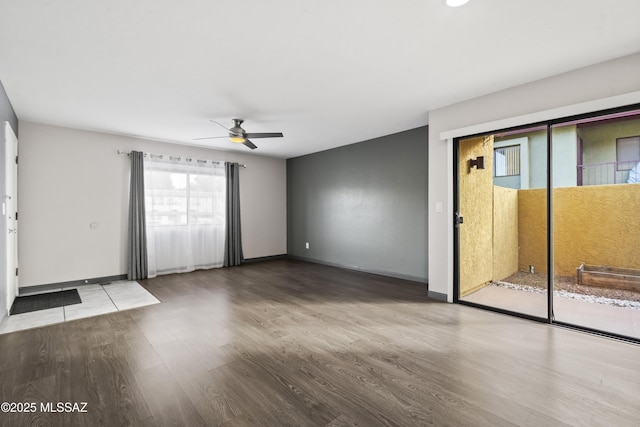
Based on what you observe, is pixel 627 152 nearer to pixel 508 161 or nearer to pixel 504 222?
pixel 508 161

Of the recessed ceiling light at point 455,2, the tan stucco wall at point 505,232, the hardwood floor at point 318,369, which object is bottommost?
the hardwood floor at point 318,369

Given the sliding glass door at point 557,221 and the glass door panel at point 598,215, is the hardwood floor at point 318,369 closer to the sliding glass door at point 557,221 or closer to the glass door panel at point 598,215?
the sliding glass door at point 557,221

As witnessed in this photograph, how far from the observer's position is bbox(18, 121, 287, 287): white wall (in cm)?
430

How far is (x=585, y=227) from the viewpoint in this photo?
4.66 metres

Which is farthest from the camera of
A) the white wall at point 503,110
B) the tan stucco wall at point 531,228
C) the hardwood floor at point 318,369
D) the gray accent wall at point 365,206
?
the tan stucco wall at point 531,228

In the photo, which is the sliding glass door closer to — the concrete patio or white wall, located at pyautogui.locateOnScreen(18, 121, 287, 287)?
the concrete patio

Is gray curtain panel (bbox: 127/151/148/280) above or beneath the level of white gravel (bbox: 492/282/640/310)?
above

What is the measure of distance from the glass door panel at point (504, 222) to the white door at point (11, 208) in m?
5.53

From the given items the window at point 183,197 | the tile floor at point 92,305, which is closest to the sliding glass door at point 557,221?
the tile floor at point 92,305

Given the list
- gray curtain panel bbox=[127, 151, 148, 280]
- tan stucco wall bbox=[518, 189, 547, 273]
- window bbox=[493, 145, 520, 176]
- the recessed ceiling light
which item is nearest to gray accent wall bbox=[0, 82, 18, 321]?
gray curtain panel bbox=[127, 151, 148, 280]

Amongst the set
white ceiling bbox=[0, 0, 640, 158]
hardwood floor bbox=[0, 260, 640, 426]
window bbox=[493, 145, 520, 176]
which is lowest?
hardwood floor bbox=[0, 260, 640, 426]

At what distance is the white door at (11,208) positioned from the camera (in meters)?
3.39

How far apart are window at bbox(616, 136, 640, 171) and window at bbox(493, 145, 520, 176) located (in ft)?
4.43

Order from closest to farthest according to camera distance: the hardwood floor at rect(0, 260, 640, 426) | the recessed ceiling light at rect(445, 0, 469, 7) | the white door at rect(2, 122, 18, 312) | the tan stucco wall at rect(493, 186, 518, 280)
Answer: the hardwood floor at rect(0, 260, 640, 426), the recessed ceiling light at rect(445, 0, 469, 7), the white door at rect(2, 122, 18, 312), the tan stucco wall at rect(493, 186, 518, 280)
